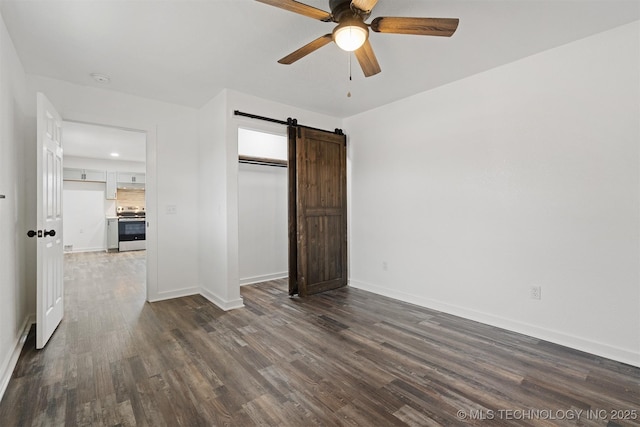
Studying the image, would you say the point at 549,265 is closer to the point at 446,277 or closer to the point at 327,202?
the point at 446,277

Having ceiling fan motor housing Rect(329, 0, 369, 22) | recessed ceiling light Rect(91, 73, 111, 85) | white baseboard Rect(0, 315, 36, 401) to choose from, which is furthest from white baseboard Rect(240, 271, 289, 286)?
ceiling fan motor housing Rect(329, 0, 369, 22)

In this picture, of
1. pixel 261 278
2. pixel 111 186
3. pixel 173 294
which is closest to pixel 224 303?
pixel 173 294

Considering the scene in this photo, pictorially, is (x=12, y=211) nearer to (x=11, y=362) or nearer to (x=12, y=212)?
(x=12, y=212)

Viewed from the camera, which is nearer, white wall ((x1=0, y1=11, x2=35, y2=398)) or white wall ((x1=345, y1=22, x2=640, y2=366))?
white wall ((x1=0, y1=11, x2=35, y2=398))

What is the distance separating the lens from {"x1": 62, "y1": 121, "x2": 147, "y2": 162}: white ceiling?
5512 mm

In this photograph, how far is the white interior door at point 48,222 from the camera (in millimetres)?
2525

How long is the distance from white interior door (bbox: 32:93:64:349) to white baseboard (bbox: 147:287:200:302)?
90cm

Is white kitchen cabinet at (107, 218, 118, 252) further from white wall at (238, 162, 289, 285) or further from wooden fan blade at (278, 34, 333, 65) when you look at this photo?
wooden fan blade at (278, 34, 333, 65)

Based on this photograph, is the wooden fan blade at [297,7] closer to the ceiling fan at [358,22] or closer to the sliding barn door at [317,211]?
the ceiling fan at [358,22]

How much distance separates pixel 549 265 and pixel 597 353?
2.44 feet

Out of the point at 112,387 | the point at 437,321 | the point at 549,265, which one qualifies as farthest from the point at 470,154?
the point at 112,387

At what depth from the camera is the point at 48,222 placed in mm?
2721

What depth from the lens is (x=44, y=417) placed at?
1.71 m

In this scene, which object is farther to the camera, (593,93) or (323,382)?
(593,93)
